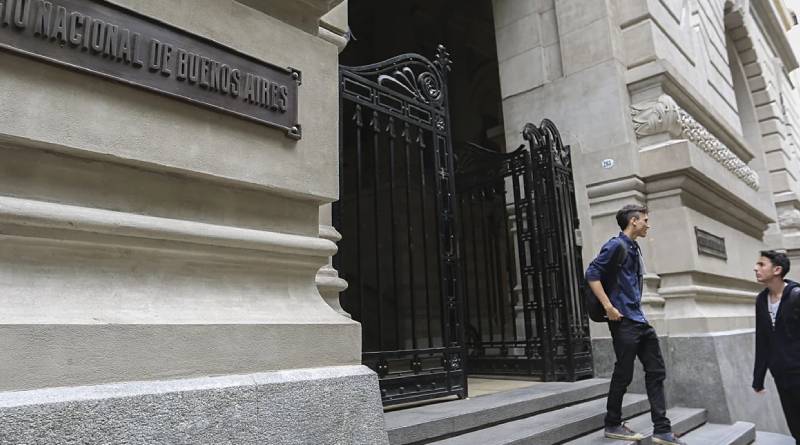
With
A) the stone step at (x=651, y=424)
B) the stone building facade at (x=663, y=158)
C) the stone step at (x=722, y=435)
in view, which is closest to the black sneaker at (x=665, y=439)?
the stone step at (x=651, y=424)

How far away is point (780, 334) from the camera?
4.91 metres

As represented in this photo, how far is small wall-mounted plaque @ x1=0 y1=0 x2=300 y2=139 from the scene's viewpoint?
2.17m

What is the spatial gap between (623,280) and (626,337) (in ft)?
1.53

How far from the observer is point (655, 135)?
7.37 meters

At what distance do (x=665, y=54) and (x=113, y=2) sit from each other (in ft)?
25.8

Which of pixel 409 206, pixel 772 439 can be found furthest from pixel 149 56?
pixel 772 439

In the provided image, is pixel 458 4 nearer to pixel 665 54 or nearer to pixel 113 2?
pixel 665 54

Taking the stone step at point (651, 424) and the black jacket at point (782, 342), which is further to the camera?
the black jacket at point (782, 342)

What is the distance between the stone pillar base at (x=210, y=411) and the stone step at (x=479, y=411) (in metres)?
0.84

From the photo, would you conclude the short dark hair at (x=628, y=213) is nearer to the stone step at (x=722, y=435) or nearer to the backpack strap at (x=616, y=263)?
the backpack strap at (x=616, y=263)

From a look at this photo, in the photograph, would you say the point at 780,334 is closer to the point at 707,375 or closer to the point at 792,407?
the point at 792,407

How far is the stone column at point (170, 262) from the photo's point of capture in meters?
2.04

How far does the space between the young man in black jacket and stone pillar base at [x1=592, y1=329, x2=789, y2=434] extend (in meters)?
1.39

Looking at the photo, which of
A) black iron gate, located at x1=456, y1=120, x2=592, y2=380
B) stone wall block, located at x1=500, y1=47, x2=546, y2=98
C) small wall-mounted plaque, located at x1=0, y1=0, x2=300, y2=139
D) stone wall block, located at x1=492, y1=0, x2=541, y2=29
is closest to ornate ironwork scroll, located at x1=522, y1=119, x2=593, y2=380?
black iron gate, located at x1=456, y1=120, x2=592, y2=380
